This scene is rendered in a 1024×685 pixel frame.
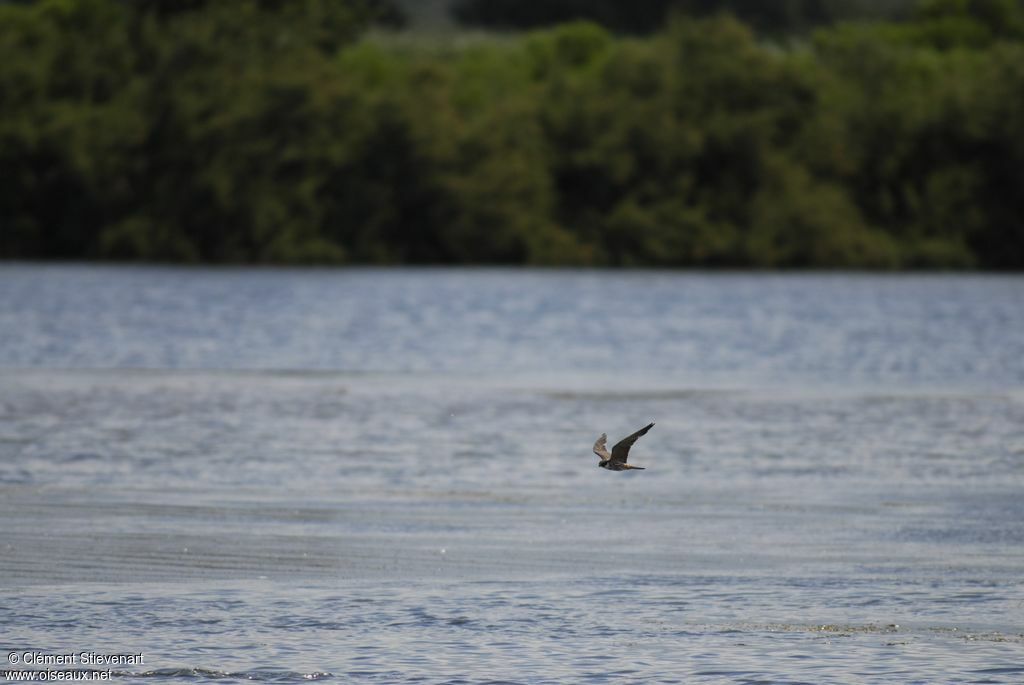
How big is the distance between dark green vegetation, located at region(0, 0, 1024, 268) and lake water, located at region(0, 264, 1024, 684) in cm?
4316

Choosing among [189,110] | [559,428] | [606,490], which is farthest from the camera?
[189,110]

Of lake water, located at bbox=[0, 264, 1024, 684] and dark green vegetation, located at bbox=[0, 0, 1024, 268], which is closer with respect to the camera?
lake water, located at bbox=[0, 264, 1024, 684]

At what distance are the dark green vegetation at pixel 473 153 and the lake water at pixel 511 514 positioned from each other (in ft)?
142

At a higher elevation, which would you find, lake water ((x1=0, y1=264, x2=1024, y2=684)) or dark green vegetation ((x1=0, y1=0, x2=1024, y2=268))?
dark green vegetation ((x1=0, y1=0, x2=1024, y2=268))

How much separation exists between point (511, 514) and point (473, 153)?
222ft

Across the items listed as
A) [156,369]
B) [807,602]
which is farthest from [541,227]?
[807,602]

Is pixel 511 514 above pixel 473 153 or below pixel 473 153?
below

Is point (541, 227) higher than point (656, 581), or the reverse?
point (541, 227)

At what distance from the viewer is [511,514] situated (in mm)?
17172

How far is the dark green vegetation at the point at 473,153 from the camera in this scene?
266ft

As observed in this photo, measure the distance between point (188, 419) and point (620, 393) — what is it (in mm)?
7334

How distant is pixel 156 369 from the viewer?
108 feet

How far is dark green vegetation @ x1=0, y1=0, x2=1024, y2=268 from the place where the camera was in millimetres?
81188

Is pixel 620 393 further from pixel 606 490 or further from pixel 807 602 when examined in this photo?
pixel 807 602
